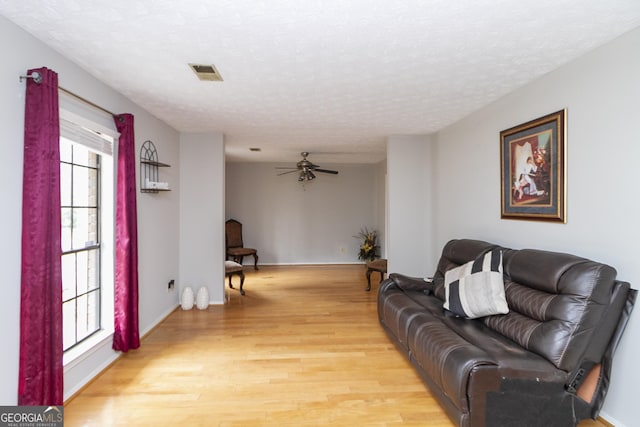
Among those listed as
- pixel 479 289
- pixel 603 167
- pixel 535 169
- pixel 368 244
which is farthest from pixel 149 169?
pixel 368 244

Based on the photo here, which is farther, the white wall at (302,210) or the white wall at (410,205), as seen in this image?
the white wall at (302,210)

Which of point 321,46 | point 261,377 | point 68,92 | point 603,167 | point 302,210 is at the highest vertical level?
point 321,46

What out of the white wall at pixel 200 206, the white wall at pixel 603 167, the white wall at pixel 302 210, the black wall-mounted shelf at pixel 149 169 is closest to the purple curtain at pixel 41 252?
the black wall-mounted shelf at pixel 149 169

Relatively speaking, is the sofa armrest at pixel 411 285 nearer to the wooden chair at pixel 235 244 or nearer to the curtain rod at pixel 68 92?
the curtain rod at pixel 68 92

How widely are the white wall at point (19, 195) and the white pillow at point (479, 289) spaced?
3056 mm

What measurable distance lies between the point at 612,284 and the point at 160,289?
Result: 14.0ft

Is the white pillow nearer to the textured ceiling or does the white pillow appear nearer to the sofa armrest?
the sofa armrest

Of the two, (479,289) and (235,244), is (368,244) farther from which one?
(479,289)

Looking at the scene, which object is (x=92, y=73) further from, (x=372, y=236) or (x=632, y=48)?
(x=372, y=236)

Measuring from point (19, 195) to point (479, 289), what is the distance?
3255 millimetres

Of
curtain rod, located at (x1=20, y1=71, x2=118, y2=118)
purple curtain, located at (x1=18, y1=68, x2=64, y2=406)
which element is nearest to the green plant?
curtain rod, located at (x1=20, y1=71, x2=118, y2=118)

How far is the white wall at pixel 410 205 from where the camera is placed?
4887mm

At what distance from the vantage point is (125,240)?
3010 millimetres

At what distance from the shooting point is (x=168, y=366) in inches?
115
